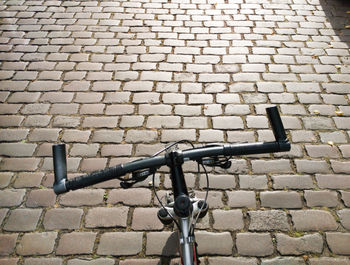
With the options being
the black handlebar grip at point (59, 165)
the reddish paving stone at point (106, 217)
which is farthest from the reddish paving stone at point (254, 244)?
the black handlebar grip at point (59, 165)

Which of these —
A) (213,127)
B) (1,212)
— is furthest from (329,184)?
(1,212)

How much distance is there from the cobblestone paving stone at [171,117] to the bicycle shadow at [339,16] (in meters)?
0.04

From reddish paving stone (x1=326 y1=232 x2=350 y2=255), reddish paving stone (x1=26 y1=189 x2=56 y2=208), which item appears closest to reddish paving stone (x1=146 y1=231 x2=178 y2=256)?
reddish paving stone (x1=26 y1=189 x2=56 y2=208)

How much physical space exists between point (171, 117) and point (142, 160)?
7.42 ft

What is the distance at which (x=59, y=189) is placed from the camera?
52.7 inches

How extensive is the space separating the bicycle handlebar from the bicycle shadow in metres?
4.17

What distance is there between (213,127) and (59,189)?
93.4 inches

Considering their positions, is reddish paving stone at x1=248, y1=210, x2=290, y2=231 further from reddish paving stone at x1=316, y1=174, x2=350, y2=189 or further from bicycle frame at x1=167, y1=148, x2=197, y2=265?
bicycle frame at x1=167, y1=148, x2=197, y2=265

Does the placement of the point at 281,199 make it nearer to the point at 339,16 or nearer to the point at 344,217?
the point at 344,217

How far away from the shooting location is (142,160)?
1381 millimetres

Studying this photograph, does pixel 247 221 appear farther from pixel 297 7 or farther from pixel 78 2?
pixel 78 2

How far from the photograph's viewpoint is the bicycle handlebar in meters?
1.34

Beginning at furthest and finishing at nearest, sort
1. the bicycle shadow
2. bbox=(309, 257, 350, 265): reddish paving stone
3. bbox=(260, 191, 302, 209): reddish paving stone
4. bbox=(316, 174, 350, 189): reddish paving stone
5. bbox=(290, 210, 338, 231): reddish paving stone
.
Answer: the bicycle shadow < bbox=(316, 174, 350, 189): reddish paving stone < bbox=(260, 191, 302, 209): reddish paving stone < bbox=(290, 210, 338, 231): reddish paving stone < bbox=(309, 257, 350, 265): reddish paving stone

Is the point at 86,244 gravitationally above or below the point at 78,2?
below
